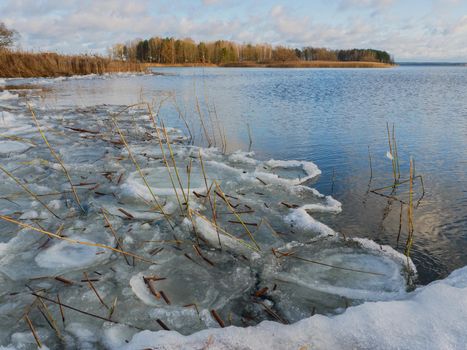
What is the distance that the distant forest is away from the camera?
169 ft

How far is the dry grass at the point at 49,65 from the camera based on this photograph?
775 inches

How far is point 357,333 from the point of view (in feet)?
4.90

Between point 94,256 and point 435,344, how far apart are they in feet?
6.65

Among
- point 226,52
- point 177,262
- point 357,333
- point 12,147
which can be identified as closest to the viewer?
point 357,333

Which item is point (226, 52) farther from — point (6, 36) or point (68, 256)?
point (68, 256)

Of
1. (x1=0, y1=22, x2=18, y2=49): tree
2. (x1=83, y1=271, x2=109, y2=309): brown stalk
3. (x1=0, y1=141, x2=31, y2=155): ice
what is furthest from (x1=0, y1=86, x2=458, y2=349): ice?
(x1=0, y1=22, x2=18, y2=49): tree

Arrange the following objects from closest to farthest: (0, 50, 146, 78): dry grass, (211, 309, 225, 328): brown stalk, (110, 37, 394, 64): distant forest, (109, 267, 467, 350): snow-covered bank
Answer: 1. (109, 267, 467, 350): snow-covered bank
2. (211, 309, 225, 328): brown stalk
3. (0, 50, 146, 78): dry grass
4. (110, 37, 394, 64): distant forest

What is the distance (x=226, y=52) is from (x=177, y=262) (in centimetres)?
5721

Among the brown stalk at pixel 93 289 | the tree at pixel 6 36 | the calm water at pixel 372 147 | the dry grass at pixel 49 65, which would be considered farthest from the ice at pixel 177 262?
the tree at pixel 6 36

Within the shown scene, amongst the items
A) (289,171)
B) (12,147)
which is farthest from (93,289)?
(12,147)

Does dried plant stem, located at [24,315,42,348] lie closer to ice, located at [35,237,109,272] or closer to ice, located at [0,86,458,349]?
ice, located at [0,86,458,349]

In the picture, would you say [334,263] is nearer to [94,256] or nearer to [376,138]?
[94,256]

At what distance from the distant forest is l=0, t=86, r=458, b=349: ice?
45022 mm

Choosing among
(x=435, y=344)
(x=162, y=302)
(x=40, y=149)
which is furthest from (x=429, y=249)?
(x=40, y=149)
